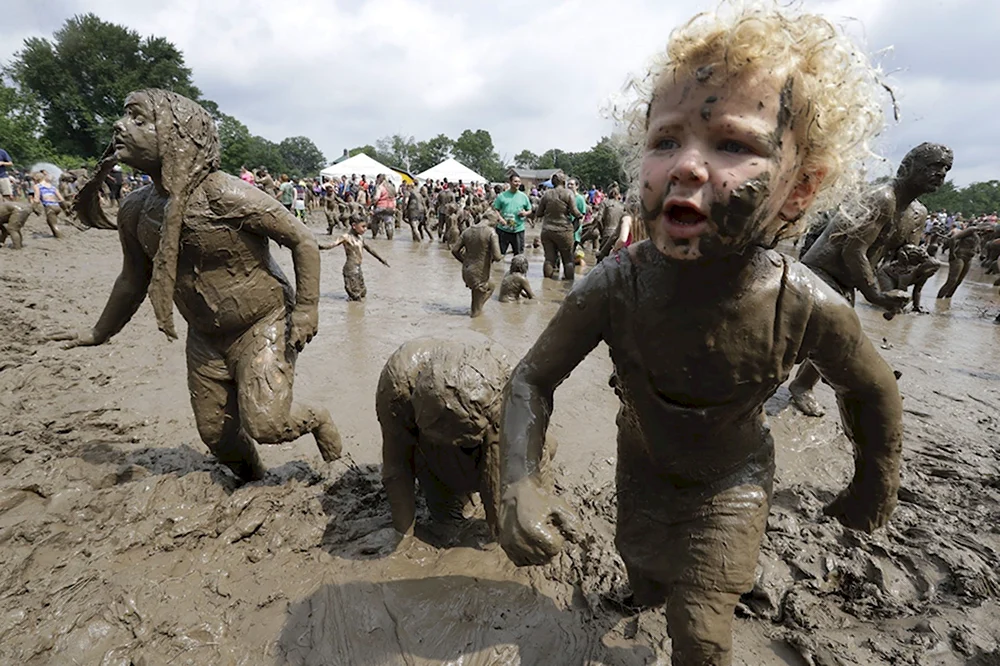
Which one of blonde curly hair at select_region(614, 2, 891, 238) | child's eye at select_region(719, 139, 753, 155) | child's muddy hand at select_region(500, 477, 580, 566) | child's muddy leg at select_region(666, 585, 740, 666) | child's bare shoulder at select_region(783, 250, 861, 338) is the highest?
blonde curly hair at select_region(614, 2, 891, 238)

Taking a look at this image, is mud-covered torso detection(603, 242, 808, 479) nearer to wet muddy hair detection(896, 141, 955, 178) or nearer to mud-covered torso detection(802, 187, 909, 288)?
mud-covered torso detection(802, 187, 909, 288)

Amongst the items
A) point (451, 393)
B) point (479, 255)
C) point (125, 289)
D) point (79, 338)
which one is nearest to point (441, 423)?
point (451, 393)

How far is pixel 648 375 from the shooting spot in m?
1.69

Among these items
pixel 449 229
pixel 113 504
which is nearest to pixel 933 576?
pixel 113 504

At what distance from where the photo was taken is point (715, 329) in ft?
5.04

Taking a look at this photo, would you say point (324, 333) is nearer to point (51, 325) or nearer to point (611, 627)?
point (51, 325)

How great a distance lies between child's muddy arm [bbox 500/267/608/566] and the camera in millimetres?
1448

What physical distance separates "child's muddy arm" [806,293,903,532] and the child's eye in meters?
0.58

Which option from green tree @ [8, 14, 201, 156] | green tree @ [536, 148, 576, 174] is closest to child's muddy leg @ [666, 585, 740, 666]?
green tree @ [8, 14, 201, 156]

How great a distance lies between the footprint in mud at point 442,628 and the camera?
7.40 feet

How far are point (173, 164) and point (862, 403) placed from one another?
3.19 m

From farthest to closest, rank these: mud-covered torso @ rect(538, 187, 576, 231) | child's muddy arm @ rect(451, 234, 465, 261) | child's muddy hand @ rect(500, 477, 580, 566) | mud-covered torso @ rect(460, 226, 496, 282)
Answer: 1. mud-covered torso @ rect(538, 187, 576, 231)
2. child's muddy arm @ rect(451, 234, 465, 261)
3. mud-covered torso @ rect(460, 226, 496, 282)
4. child's muddy hand @ rect(500, 477, 580, 566)

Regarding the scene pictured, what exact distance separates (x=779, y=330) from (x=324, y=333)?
6.46 metres

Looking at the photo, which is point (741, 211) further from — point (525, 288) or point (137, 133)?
point (525, 288)
